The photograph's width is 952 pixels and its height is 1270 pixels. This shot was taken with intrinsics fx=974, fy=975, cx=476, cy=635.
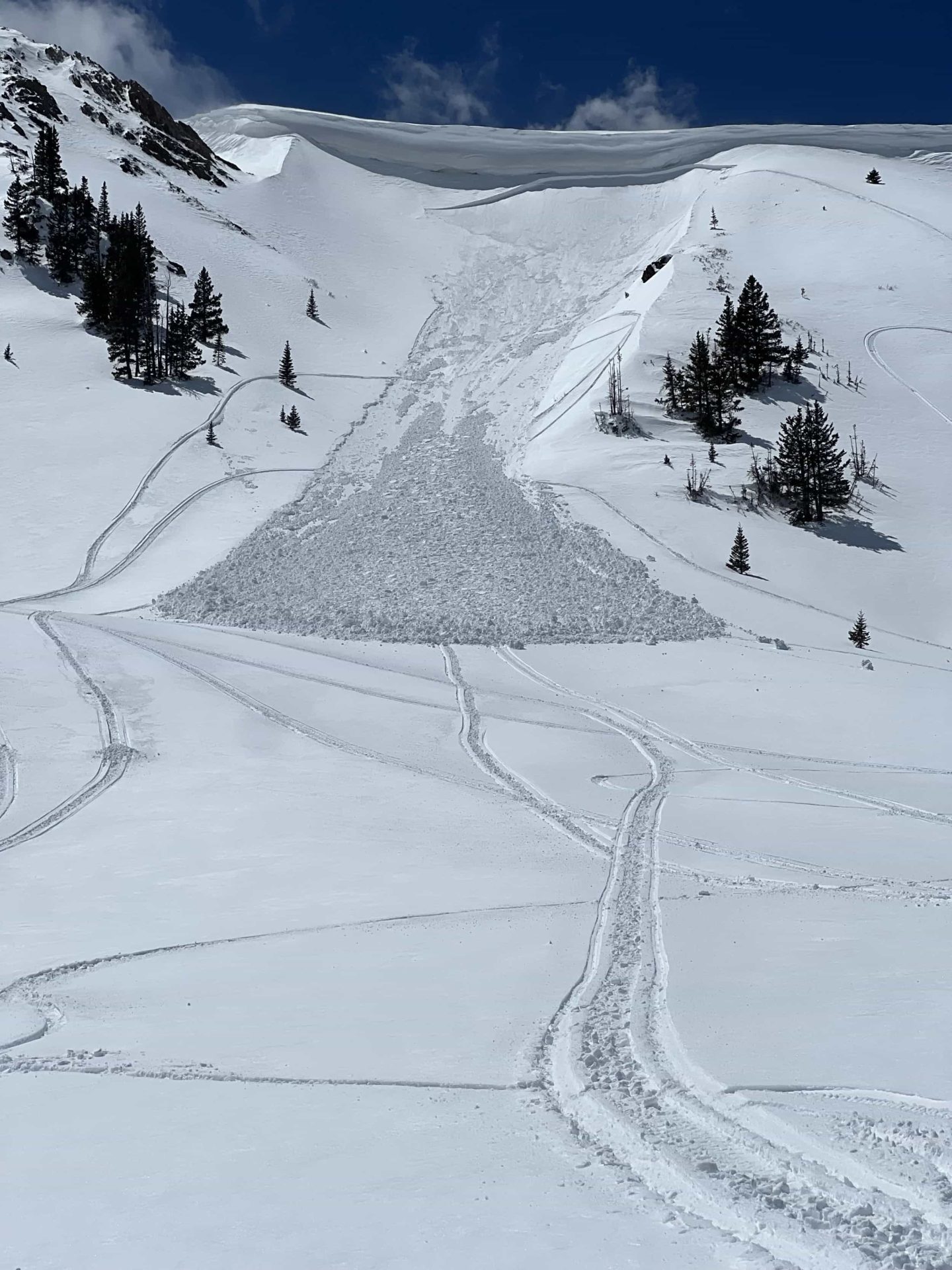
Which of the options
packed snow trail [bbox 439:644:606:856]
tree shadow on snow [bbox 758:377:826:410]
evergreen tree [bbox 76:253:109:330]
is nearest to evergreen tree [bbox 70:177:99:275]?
evergreen tree [bbox 76:253:109:330]

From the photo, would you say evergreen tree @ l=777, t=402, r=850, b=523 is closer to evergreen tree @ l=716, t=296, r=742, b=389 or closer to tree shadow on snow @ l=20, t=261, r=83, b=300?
evergreen tree @ l=716, t=296, r=742, b=389

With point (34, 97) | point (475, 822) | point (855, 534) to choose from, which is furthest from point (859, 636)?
point (34, 97)

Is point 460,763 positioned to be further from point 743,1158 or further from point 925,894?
point 743,1158

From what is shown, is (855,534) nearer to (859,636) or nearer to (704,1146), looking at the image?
(859,636)

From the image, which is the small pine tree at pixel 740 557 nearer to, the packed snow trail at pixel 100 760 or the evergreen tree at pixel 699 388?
the evergreen tree at pixel 699 388

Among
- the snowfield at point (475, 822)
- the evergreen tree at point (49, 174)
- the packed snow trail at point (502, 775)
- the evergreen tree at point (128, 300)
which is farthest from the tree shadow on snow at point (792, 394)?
the evergreen tree at point (49, 174)

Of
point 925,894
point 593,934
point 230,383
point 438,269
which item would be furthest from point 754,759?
point 438,269
